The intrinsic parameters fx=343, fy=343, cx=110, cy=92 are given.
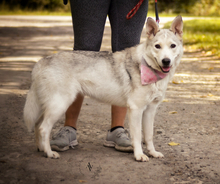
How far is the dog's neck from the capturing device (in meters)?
3.21

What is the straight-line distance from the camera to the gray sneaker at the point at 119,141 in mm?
3549

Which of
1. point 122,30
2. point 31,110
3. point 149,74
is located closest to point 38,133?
point 31,110

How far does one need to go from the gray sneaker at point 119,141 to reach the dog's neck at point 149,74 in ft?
2.36

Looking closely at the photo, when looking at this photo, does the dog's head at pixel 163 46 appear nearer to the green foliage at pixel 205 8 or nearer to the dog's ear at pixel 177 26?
the dog's ear at pixel 177 26

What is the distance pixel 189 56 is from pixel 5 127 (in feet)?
23.7

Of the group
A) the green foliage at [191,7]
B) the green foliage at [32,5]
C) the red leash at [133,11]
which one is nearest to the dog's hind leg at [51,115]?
the red leash at [133,11]

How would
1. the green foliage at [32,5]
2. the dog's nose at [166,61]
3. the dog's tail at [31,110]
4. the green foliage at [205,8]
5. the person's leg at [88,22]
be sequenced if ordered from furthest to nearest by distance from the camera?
1. the green foliage at [205,8]
2. the green foliage at [32,5]
3. the person's leg at [88,22]
4. the dog's tail at [31,110]
5. the dog's nose at [166,61]

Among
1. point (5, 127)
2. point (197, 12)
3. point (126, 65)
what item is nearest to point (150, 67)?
point (126, 65)

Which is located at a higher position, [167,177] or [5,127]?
[167,177]

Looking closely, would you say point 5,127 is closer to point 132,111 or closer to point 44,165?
point 44,165

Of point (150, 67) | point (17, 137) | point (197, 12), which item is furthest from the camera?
point (197, 12)

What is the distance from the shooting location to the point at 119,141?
11.9ft

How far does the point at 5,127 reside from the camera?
409 centimetres

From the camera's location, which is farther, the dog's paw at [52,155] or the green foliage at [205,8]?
the green foliage at [205,8]
